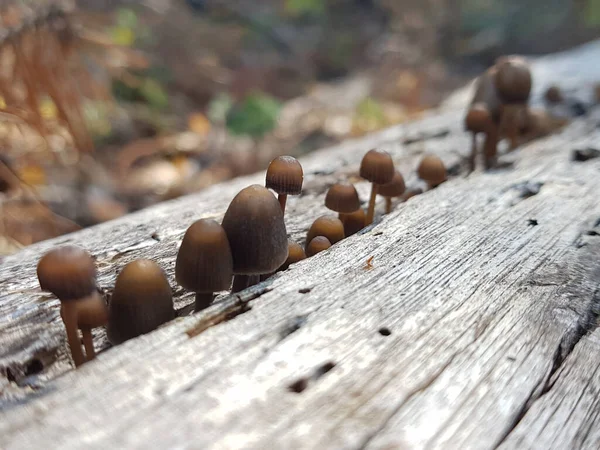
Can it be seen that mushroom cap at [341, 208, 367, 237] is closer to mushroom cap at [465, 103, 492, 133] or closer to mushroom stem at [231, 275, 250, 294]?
mushroom stem at [231, 275, 250, 294]

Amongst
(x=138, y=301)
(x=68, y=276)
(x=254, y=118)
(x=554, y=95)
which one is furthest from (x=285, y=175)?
(x=254, y=118)

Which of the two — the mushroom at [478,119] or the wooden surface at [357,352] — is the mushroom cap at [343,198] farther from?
the mushroom at [478,119]

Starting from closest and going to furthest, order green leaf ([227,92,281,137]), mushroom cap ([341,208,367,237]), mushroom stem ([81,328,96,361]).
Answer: mushroom stem ([81,328,96,361]) → mushroom cap ([341,208,367,237]) → green leaf ([227,92,281,137])

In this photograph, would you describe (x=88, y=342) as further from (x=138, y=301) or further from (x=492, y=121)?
(x=492, y=121)

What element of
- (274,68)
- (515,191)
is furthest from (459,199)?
(274,68)

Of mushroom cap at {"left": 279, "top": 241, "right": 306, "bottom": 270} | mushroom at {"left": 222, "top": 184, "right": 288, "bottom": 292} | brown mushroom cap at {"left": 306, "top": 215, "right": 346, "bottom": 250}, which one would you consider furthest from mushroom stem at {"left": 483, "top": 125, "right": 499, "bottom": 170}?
mushroom at {"left": 222, "top": 184, "right": 288, "bottom": 292}
